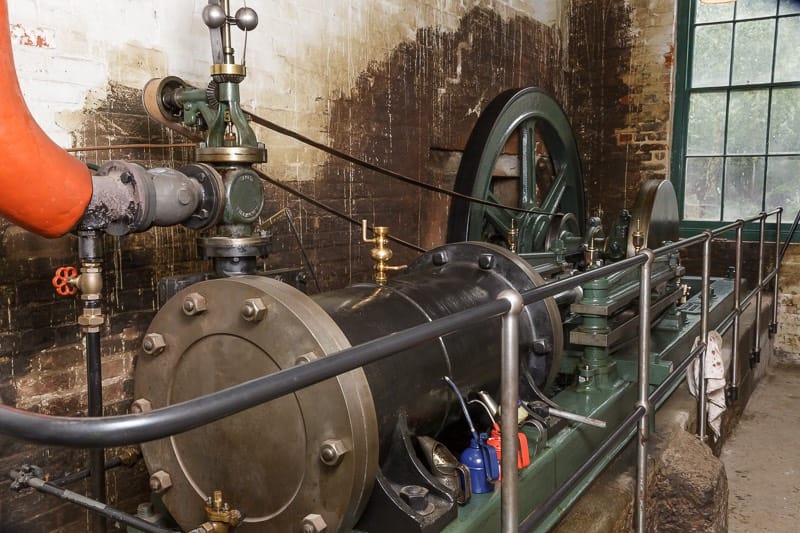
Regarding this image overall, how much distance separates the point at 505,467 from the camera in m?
1.27

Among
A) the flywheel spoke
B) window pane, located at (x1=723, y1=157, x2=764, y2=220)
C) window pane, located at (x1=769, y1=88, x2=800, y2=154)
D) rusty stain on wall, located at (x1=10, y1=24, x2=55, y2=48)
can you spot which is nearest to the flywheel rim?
the flywheel spoke

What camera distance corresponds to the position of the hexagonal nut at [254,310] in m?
1.43

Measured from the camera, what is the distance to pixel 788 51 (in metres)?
5.12

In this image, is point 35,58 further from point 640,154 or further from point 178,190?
point 640,154

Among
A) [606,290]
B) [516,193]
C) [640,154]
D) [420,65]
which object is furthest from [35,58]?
[640,154]

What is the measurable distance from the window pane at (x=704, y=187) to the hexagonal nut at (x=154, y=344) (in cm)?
482

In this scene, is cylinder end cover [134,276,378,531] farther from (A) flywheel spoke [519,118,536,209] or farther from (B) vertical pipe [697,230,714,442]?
(A) flywheel spoke [519,118,536,209]

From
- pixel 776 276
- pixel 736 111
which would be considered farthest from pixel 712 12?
pixel 776 276

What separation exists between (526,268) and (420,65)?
2.05 m

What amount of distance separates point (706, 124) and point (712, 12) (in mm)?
796

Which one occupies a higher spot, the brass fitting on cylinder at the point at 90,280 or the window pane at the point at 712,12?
the window pane at the point at 712,12

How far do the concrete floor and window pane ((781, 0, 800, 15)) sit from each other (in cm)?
259

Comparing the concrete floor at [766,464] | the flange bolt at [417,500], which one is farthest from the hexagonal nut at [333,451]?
the concrete floor at [766,464]

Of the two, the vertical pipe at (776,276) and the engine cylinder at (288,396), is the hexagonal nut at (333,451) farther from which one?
the vertical pipe at (776,276)
